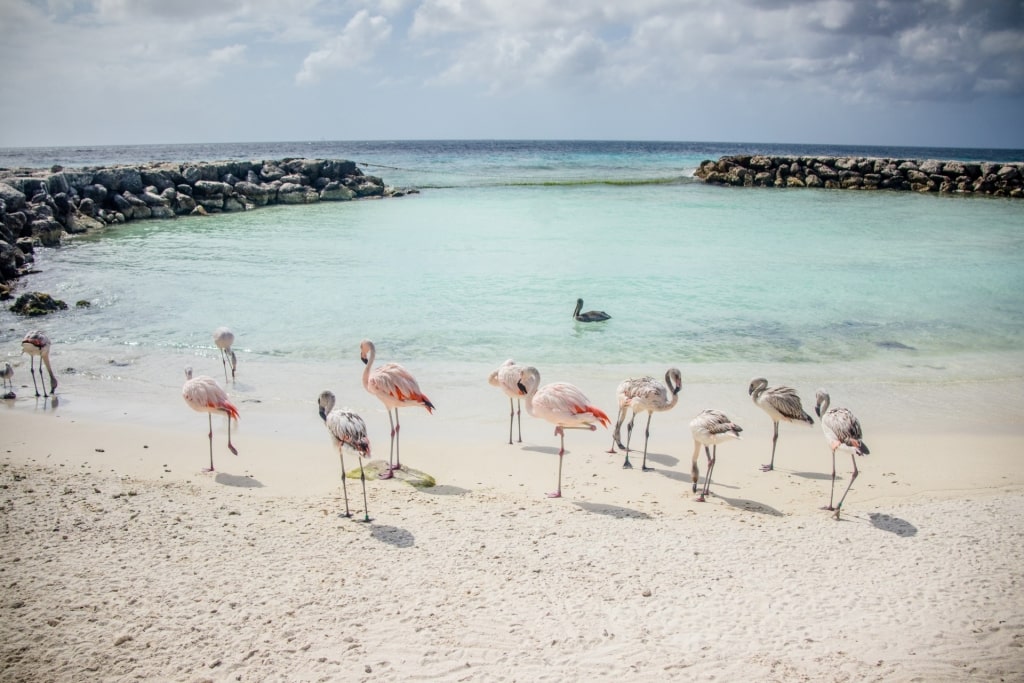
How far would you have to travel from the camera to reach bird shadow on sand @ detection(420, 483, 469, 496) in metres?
7.27

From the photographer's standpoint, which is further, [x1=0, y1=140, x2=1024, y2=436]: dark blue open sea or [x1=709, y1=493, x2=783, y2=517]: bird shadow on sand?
[x1=0, y1=140, x2=1024, y2=436]: dark blue open sea

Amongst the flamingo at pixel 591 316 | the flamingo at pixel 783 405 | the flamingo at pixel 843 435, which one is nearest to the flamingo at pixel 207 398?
the flamingo at pixel 783 405

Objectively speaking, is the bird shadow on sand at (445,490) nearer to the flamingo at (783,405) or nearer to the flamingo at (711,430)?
the flamingo at (711,430)

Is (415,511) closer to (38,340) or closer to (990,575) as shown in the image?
(990,575)

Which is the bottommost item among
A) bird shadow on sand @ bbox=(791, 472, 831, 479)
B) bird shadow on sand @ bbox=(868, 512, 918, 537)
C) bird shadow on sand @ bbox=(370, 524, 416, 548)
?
bird shadow on sand @ bbox=(791, 472, 831, 479)

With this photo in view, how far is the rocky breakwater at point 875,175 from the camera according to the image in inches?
1828

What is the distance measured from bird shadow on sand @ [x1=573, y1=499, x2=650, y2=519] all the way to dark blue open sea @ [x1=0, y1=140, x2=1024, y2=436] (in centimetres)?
356

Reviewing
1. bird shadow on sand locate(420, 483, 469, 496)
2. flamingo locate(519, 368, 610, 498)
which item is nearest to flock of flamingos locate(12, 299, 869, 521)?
flamingo locate(519, 368, 610, 498)

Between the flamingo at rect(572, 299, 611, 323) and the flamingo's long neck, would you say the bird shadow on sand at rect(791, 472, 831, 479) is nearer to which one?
the flamingo's long neck

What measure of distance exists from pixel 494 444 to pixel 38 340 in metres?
6.97

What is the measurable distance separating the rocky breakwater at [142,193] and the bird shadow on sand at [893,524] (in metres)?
19.0

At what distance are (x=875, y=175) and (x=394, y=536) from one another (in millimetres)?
54112

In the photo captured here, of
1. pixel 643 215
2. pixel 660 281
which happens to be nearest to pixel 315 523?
pixel 660 281

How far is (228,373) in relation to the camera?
11.5 m
